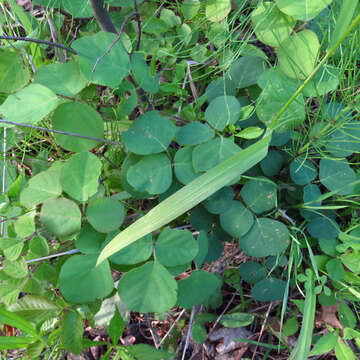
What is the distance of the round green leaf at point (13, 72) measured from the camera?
0.91 m

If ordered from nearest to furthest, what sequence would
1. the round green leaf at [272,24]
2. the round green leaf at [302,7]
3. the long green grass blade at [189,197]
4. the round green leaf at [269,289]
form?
the long green grass blade at [189,197] → the round green leaf at [302,7] → the round green leaf at [272,24] → the round green leaf at [269,289]

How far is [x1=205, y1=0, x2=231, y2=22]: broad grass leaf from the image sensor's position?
1019 millimetres

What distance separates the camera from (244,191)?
0.95 meters

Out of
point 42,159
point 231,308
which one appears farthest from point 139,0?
point 231,308

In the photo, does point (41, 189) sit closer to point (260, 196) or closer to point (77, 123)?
point (77, 123)

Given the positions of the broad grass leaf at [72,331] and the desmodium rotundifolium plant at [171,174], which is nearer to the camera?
the desmodium rotundifolium plant at [171,174]

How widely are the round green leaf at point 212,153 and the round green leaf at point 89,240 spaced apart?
0.33 m

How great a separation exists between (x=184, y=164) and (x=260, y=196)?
243 millimetres

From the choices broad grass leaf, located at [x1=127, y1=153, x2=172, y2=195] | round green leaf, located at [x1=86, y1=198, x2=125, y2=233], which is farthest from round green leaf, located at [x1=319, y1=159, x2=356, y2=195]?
round green leaf, located at [x1=86, y1=198, x2=125, y2=233]

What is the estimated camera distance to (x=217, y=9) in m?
1.04

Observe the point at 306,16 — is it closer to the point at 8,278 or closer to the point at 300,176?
→ the point at 300,176

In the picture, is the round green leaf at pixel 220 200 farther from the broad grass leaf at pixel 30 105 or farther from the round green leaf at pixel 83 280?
the broad grass leaf at pixel 30 105

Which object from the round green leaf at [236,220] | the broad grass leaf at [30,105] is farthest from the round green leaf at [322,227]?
the broad grass leaf at [30,105]

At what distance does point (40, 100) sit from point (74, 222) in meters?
0.33
